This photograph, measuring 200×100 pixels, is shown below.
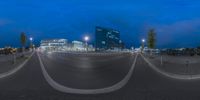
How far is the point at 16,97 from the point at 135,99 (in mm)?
3756

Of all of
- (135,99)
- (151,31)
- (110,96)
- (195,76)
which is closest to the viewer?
(135,99)

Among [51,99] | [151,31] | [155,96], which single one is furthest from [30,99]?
[151,31]

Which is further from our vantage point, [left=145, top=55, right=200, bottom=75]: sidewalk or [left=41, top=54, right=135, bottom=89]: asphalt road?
[left=145, top=55, right=200, bottom=75]: sidewalk

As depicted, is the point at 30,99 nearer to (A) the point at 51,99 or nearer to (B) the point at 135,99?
(A) the point at 51,99

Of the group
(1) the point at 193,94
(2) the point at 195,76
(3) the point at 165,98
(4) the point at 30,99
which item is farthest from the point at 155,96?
(2) the point at 195,76

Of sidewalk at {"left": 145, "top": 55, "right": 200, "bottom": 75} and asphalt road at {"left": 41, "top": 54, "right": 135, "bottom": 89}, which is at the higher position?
sidewalk at {"left": 145, "top": 55, "right": 200, "bottom": 75}

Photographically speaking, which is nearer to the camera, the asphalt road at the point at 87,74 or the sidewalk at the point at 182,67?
the asphalt road at the point at 87,74

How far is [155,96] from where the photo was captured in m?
12.3

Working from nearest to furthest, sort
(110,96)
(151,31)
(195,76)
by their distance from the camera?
(110,96) < (195,76) < (151,31)

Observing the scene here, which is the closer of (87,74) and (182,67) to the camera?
(87,74)

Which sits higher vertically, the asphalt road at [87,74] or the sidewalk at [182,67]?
the sidewalk at [182,67]

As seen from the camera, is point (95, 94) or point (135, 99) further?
point (95, 94)

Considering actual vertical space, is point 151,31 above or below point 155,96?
above

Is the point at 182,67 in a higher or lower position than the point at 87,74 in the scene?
higher
